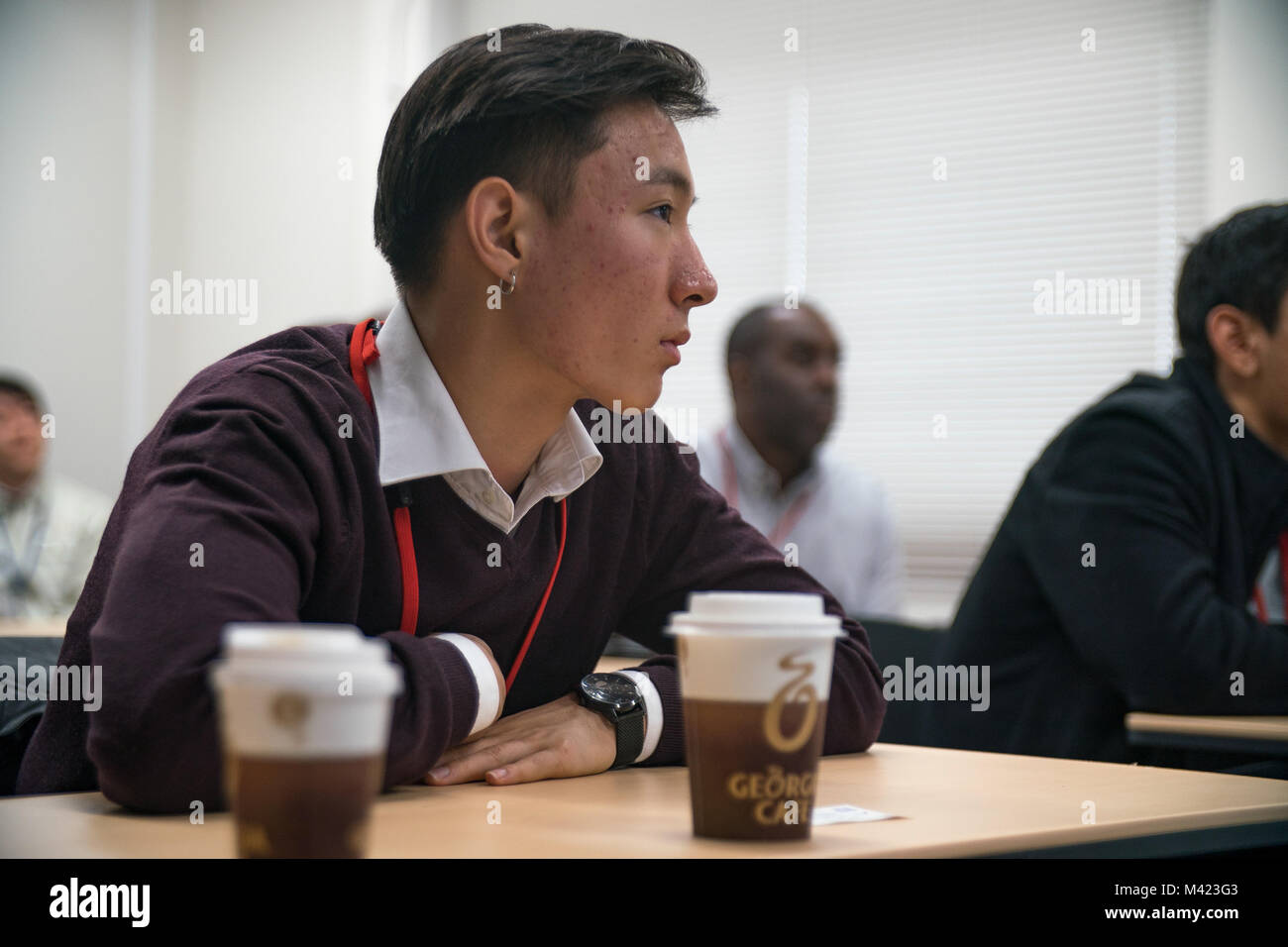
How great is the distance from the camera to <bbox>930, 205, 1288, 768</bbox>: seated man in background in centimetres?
215

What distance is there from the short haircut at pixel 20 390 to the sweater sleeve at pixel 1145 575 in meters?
4.26

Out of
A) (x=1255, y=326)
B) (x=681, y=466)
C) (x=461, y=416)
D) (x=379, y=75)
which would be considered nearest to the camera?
(x=461, y=416)

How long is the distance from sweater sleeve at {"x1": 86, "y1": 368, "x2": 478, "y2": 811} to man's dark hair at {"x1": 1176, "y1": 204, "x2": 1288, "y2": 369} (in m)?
1.80

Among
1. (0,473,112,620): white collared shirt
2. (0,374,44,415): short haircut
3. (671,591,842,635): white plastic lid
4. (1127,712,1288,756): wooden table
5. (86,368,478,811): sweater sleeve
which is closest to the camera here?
(671,591,842,635): white plastic lid

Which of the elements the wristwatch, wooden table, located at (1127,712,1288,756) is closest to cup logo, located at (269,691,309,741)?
the wristwatch

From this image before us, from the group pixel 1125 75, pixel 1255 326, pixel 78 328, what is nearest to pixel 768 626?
pixel 1255 326

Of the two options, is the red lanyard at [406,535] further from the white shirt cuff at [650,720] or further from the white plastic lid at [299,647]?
the white plastic lid at [299,647]

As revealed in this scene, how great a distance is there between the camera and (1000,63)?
4.59m

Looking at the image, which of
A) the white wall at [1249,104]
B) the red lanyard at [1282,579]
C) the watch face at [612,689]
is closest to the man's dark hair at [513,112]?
the watch face at [612,689]

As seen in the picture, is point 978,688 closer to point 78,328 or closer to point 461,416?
point 461,416

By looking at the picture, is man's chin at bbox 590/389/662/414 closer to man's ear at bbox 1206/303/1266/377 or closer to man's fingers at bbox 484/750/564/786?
man's fingers at bbox 484/750/564/786

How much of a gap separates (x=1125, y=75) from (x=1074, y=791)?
3.66 metres

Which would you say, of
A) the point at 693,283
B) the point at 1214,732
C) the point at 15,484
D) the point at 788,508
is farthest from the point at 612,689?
the point at 15,484

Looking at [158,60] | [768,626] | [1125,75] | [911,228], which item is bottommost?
[768,626]
